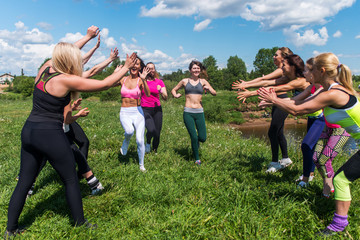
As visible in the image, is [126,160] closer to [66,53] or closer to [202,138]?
[202,138]

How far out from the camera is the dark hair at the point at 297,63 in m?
4.72

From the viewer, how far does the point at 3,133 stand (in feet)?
29.3

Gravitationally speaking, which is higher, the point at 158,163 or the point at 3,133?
the point at 3,133

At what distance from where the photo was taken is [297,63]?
4.72 meters

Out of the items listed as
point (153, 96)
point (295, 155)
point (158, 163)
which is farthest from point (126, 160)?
point (295, 155)

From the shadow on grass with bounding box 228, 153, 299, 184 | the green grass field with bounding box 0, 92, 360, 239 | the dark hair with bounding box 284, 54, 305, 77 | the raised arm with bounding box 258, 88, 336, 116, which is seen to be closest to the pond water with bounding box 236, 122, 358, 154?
the shadow on grass with bounding box 228, 153, 299, 184

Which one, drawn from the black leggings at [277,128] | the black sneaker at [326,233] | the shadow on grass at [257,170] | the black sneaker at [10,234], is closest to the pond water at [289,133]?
the shadow on grass at [257,170]

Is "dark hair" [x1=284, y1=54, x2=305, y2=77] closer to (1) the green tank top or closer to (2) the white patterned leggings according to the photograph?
(1) the green tank top

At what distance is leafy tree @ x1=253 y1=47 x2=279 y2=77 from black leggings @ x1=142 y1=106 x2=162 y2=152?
62206mm

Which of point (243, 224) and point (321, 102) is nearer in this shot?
point (321, 102)

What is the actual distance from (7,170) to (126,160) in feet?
8.01

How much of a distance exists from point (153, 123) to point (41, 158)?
12.3ft

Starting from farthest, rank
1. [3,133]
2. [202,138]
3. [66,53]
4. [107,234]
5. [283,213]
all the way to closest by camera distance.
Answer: [3,133]
[202,138]
[283,213]
[107,234]
[66,53]

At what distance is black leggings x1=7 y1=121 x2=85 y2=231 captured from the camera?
9.13ft
